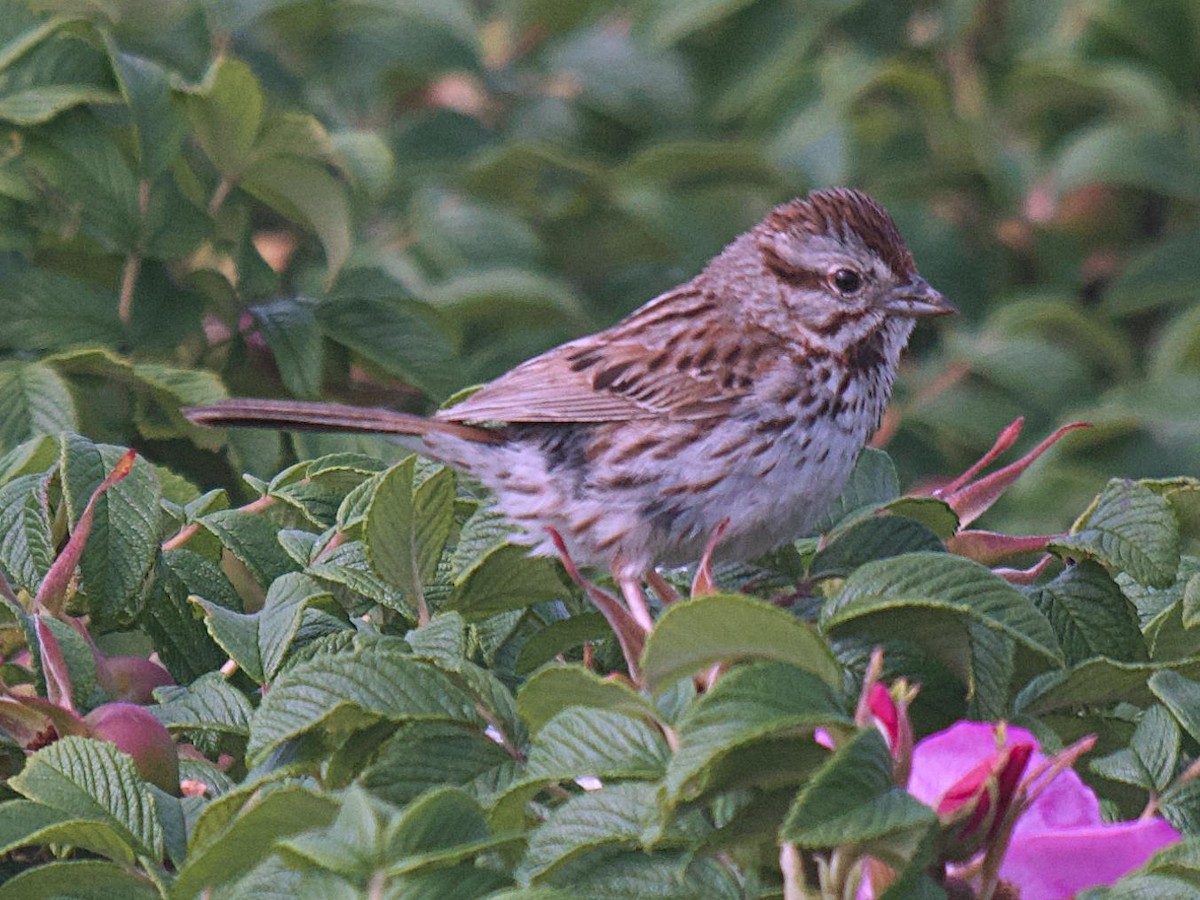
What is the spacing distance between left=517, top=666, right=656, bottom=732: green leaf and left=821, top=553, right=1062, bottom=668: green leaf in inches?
9.2

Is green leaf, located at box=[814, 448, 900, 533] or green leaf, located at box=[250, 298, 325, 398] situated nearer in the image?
green leaf, located at box=[814, 448, 900, 533]

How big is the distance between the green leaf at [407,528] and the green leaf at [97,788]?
404mm

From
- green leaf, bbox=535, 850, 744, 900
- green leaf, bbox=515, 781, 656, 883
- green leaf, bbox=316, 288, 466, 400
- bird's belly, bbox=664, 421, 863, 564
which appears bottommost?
bird's belly, bbox=664, 421, 863, 564

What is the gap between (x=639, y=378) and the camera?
145 inches

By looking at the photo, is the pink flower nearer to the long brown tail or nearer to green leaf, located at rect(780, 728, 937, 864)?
green leaf, located at rect(780, 728, 937, 864)

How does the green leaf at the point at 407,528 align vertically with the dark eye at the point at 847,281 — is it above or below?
above

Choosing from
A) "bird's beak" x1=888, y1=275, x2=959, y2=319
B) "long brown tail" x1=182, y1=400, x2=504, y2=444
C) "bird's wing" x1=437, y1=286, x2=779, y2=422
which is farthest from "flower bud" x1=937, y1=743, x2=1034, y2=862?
"bird's beak" x1=888, y1=275, x2=959, y2=319

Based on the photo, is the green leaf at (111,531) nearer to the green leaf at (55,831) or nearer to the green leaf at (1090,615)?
the green leaf at (55,831)

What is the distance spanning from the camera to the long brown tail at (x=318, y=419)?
3205mm

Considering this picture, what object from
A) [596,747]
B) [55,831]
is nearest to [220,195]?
[55,831]

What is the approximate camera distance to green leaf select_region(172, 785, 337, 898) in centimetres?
168

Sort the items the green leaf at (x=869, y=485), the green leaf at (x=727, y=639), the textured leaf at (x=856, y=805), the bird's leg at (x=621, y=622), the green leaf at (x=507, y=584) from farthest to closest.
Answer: the green leaf at (x=869, y=485) < the green leaf at (x=507, y=584) < the bird's leg at (x=621, y=622) < the green leaf at (x=727, y=639) < the textured leaf at (x=856, y=805)

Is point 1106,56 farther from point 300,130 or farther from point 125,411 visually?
point 125,411

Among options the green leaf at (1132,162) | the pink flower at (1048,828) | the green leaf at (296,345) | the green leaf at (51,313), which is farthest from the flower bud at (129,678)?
the green leaf at (1132,162)
